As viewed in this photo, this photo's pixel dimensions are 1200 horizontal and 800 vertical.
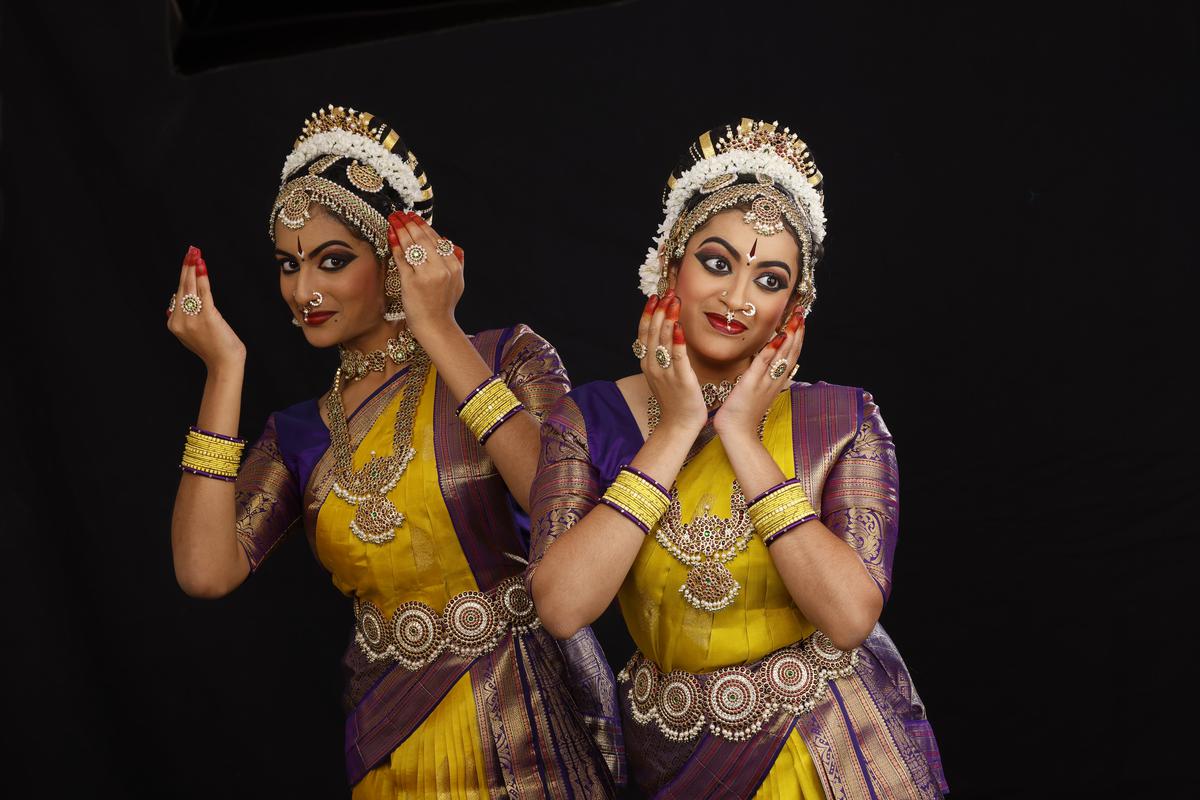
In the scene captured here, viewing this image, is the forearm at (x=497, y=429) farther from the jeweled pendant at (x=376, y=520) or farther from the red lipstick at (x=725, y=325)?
the red lipstick at (x=725, y=325)

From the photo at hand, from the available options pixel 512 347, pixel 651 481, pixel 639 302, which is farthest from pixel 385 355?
pixel 639 302

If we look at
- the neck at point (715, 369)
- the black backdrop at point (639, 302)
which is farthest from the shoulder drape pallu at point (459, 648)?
the black backdrop at point (639, 302)

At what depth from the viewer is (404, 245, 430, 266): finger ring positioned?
104 inches

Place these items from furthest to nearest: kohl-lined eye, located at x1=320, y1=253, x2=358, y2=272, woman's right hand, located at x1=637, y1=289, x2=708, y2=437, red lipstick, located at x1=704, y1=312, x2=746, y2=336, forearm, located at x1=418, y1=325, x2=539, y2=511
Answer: kohl-lined eye, located at x1=320, y1=253, x2=358, y2=272 < forearm, located at x1=418, y1=325, x2=539, y2=511 < red lipstick, located at x1=704, y1=312, x2=746, y2=336 < woman's right hand, located at x1=637, y1=289, x2=708, y2=437

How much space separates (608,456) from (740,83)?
68.8 inches

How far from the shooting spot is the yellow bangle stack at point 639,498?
2178 mm

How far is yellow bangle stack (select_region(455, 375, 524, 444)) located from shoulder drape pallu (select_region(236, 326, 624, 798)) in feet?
0.27

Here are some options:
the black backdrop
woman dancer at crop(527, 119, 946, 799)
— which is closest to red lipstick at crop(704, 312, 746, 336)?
woman dancer at crop(527, 119, 946, 799)

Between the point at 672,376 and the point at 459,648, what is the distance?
731 millimetres

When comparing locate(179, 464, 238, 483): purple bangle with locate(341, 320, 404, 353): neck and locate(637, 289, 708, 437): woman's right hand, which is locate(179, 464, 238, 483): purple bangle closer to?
locate(341, 320, 404, 353): neck

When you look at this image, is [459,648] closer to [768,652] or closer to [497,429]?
[497,429]

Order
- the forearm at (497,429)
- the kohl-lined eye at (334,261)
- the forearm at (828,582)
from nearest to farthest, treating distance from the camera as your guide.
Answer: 1. the forearm at (828,582)
2. the forearm at (497,429)
3. the kohl-lined eye at (334,261)

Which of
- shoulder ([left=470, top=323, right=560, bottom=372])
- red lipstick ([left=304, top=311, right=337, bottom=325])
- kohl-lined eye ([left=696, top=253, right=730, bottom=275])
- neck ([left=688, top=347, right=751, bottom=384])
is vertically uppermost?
red lipstick ([left=304, top=311, right=337, bottom=325])

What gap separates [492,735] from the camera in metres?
2.61
